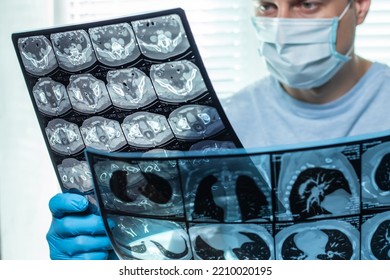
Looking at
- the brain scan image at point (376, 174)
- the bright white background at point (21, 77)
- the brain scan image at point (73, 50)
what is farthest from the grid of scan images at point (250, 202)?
the bright white background at point (21, 77)

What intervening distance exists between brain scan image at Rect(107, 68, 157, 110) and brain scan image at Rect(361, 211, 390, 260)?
1.05 ft

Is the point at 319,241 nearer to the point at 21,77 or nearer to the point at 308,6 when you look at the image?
the point at 308,6

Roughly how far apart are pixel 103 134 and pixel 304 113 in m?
0.29

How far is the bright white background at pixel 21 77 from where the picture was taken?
3.70ft

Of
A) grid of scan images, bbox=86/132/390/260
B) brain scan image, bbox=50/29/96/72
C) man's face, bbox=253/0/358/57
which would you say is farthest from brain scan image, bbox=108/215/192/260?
man's face, bbox=253/0/358/57

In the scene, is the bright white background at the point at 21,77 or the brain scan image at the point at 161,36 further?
the bright white background at the point at 21,77

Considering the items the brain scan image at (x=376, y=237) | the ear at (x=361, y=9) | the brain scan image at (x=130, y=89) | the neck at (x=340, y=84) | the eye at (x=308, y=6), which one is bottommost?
the brain scan image at (x=376, y=237)

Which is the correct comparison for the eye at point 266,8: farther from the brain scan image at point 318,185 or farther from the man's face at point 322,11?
the brain scan image at point 318,185

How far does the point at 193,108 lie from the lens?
76 centimetres

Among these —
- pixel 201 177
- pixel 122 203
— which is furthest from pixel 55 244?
pixel 201 177

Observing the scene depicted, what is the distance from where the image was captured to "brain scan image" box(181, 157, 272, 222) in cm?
76

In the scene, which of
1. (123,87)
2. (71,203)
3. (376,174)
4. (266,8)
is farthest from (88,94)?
(376,174)

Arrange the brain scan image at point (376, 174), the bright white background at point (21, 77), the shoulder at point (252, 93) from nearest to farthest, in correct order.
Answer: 1. the brain scan image at point (376, 174)
2. the shoulder at point (252, 93)
3. the bright white background at point (21, 77)

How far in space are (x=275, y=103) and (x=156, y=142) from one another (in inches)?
8.3
